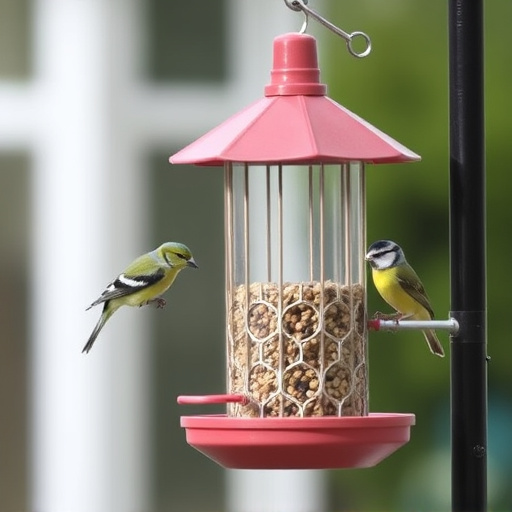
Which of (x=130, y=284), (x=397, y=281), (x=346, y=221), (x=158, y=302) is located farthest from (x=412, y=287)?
(x=130, y=284)

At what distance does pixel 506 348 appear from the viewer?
865cm

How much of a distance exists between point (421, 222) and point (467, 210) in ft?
14.3

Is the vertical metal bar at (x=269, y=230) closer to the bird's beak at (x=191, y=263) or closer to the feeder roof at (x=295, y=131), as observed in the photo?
the feeder roof at (x=295, y=131)

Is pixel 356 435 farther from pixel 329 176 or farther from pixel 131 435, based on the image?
pixel 131 435

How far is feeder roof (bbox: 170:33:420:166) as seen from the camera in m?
4.42

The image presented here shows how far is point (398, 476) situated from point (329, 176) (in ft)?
13.8

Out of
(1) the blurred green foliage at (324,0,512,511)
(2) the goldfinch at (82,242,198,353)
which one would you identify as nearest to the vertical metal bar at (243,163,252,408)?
(2) the goldfinch at (82,242,198,353)

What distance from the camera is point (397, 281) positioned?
16.7ft

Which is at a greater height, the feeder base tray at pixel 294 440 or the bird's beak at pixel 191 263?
the bird's beak at pixel 191 263

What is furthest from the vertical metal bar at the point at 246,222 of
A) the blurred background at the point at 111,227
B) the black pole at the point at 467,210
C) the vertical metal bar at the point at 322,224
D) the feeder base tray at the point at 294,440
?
the blurred background at the point at 111,227

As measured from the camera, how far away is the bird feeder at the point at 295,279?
4.39 m

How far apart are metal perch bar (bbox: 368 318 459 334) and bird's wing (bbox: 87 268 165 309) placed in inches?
36.8

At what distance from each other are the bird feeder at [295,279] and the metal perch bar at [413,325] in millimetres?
55

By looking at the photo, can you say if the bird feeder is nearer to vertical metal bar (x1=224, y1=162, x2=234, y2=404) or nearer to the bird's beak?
vertical metal bar (x1=224, y1=162, x2=234, y2=404)
